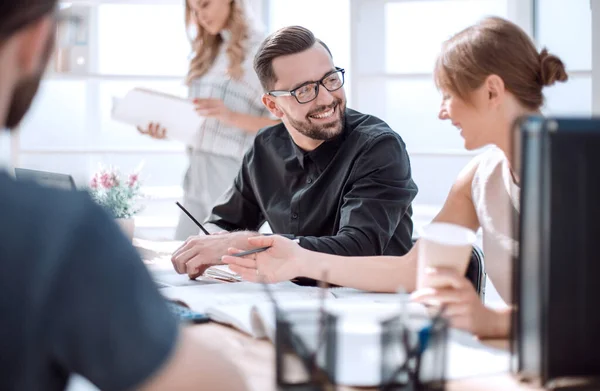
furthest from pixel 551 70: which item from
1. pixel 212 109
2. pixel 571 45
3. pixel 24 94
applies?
pixel 571 45

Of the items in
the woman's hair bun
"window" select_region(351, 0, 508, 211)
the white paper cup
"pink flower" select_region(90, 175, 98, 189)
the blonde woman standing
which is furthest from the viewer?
"window" select_region(351, 0, 508, 211)

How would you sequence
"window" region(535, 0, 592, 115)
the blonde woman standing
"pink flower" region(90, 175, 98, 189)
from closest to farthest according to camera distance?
"pink flower" region(90, 175, 98, 189) → the blonde woman standing → "window" region(535, 0, 592, 115)

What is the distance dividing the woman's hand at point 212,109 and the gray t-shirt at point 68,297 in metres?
2.31

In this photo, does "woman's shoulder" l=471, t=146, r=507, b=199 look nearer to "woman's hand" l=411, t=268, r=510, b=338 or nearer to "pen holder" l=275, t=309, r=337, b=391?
"woman's hand" l=411, t=268, r=510, b=338

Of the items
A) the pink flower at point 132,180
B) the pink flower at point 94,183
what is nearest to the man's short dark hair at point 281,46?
the pink flower at point 132,180

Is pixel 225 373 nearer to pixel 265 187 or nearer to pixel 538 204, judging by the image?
pixel 538 204

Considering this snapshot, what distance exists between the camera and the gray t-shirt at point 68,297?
50cm

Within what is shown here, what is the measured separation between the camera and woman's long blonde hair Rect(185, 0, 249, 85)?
290 centimetres

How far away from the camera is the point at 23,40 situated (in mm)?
557

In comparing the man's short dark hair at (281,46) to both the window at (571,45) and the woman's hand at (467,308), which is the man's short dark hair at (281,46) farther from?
the window at (571,45)

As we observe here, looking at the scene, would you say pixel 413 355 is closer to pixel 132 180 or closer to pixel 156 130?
pixel 132 180

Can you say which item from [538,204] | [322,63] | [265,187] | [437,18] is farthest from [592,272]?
[437,18]

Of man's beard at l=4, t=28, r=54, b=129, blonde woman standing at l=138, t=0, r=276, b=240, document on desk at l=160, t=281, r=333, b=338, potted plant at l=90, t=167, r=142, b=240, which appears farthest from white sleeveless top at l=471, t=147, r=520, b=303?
blonde woman standing at l=138, t=0, r=276, b=240

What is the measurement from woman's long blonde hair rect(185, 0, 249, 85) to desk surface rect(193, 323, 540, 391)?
1.84 m
